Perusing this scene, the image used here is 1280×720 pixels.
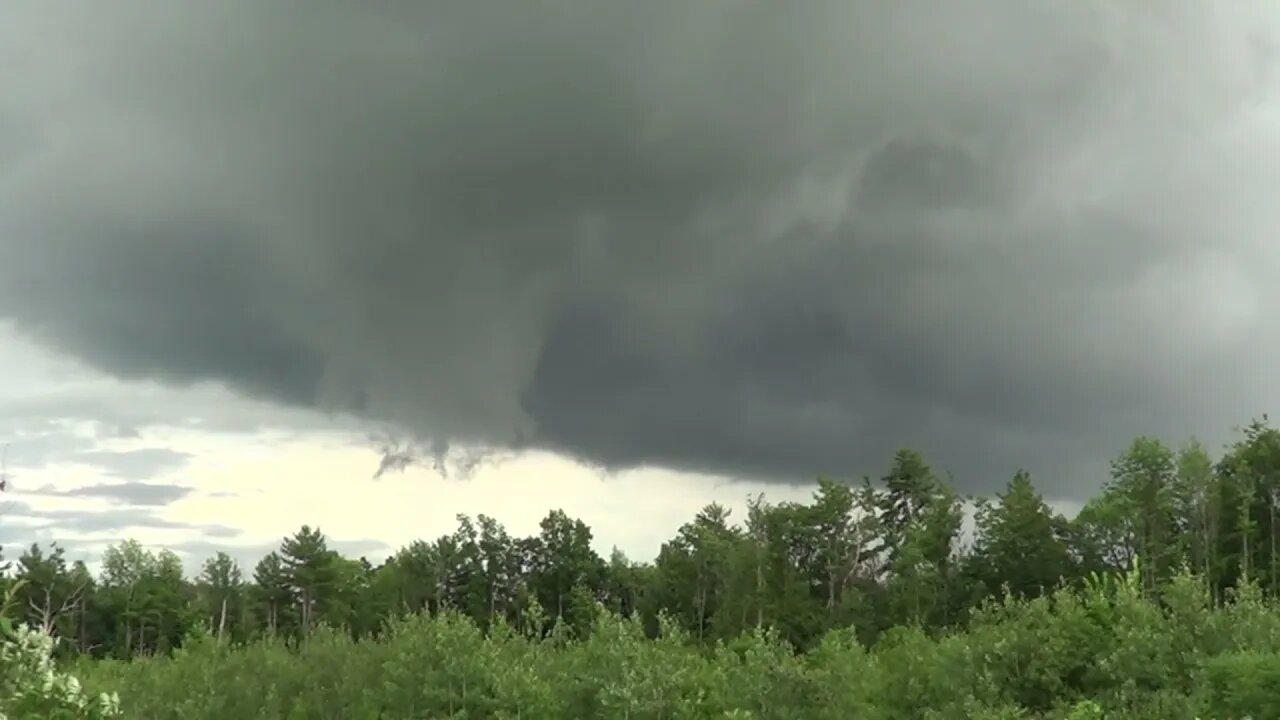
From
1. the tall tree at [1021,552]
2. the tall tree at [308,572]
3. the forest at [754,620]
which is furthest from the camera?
the tall tree at [308,572]

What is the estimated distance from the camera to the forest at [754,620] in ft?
158

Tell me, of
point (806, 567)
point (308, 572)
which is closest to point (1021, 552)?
point (806, 567)

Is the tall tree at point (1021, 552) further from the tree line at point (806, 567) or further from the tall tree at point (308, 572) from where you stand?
the tall tree at point (308, 572)

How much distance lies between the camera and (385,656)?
7162cm

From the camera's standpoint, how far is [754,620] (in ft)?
411

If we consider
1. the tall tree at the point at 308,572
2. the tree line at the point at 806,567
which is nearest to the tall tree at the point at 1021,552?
the tree line at the point at 806,567

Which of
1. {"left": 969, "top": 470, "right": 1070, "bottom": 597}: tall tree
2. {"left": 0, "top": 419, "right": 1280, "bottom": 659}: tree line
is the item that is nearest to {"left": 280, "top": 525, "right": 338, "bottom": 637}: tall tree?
{"left": 0, "top": 419, "right": 1280, "bottom": 659}: tree line

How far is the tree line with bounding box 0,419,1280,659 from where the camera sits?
116 metres

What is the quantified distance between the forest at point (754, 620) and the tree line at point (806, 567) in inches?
14.3

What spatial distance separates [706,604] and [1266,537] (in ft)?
219

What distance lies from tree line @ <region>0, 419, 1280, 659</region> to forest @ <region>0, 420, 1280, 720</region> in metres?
0.36

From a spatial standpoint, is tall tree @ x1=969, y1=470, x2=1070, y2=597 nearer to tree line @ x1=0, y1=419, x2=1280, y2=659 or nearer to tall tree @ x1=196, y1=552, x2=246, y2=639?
tree line @ x1=0, y1=419, x2=1280, y2=659

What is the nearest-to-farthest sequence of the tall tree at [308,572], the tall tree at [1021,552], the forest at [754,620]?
the forest at [754,620]
the tall tree at [1021,552]
the tall tree at [308,572]

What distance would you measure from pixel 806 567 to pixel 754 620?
9.89 metres
